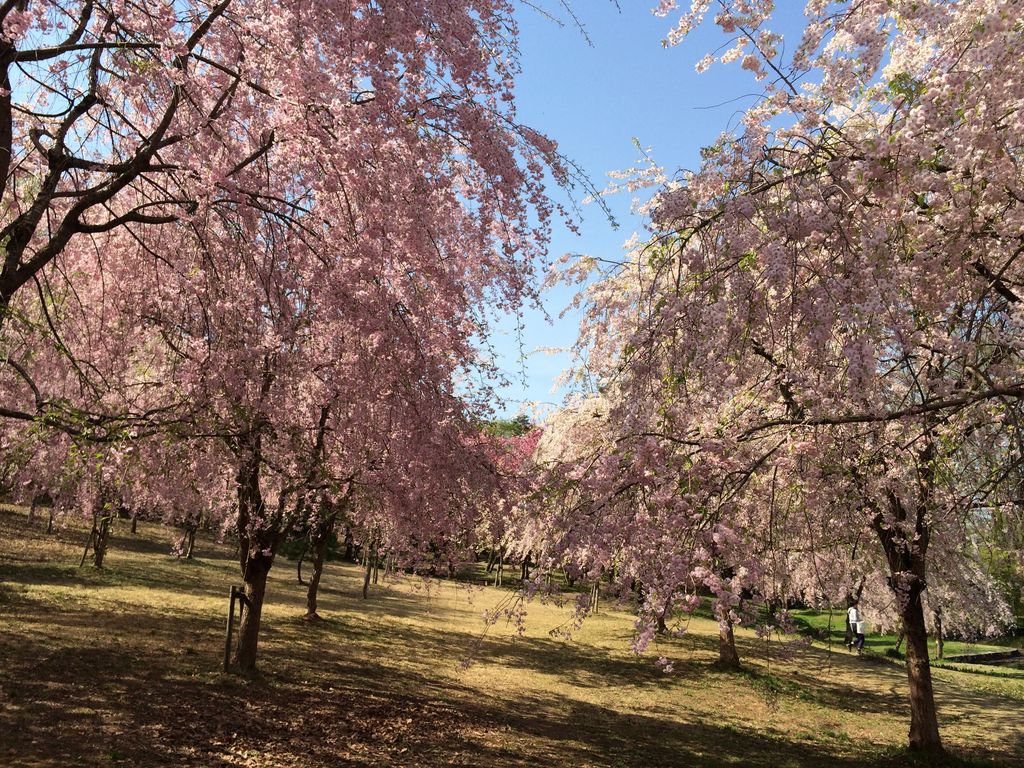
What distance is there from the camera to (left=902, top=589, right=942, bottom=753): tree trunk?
35.8 feet

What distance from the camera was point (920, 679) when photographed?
A: 36.0ft

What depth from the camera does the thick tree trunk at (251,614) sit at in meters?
11.3

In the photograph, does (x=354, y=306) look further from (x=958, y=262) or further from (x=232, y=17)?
(x=958, y=262)

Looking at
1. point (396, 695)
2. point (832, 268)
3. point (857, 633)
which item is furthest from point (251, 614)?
point (857, 633)

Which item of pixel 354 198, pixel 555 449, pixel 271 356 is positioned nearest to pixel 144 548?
pixel 555 449

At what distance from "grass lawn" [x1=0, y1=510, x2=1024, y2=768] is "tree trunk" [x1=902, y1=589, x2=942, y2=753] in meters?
0.50

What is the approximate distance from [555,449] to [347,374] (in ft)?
36.9

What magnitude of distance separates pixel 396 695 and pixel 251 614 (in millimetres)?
2762

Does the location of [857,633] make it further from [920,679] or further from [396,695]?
[396,695]

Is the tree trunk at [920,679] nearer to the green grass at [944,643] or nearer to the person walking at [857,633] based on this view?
the person walking at [857,633]

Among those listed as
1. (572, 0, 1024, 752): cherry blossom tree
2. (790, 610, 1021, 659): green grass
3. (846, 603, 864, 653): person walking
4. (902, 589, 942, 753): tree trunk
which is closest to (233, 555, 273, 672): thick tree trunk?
(572, 0, 1024, 752): cherry blossom tree

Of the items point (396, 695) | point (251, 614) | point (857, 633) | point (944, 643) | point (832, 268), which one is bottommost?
point (944, 643)

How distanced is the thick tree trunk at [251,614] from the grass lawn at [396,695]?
1.60ft

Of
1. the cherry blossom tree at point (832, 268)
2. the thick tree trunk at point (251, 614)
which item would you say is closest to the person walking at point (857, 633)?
the thick tree trunk at point (251, 614)
